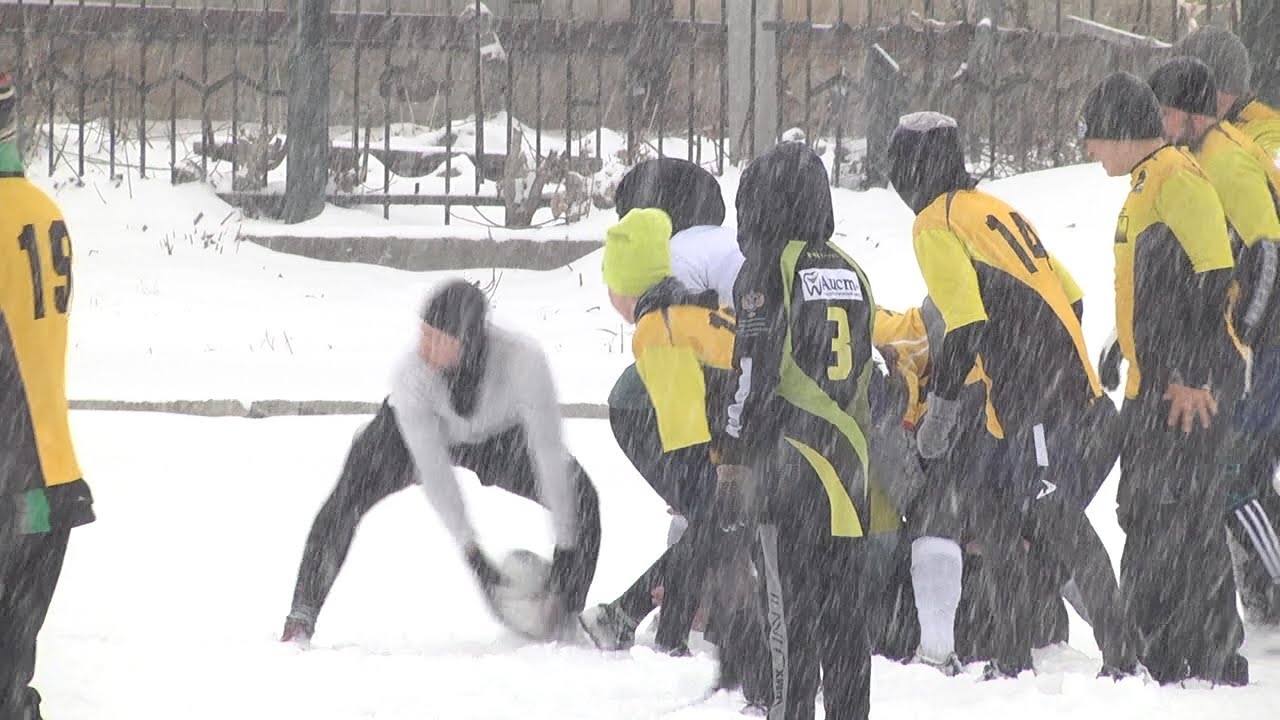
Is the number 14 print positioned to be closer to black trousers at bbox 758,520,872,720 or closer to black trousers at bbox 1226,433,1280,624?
black trousers at bbox 758,520,872,720

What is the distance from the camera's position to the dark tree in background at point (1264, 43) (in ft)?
26.2

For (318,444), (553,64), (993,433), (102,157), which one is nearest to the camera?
(993,433)

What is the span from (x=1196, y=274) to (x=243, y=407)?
5.56 metres

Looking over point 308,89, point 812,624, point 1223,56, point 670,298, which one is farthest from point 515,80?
point 812,624

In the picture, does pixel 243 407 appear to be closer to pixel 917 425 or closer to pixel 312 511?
pixel 312 511

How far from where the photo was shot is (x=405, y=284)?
12.3m

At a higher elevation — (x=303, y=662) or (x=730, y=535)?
(x=730, y=535)

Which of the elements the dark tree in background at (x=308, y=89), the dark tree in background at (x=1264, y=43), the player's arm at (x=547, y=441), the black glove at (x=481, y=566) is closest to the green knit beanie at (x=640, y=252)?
the player's arm at (x=547, y=441)

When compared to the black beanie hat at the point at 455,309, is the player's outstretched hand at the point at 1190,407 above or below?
below

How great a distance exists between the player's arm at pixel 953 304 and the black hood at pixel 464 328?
156 centimetres

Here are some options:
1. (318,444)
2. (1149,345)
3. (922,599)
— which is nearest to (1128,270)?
(1149,345)

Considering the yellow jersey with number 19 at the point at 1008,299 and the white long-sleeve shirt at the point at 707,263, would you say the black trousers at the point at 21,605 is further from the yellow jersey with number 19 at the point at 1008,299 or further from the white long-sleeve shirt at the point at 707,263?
the yellow jersey with number 19 at the point at 1008,299

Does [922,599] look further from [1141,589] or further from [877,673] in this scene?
[1141,589]

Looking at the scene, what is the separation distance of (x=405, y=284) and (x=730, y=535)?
7283 mm
